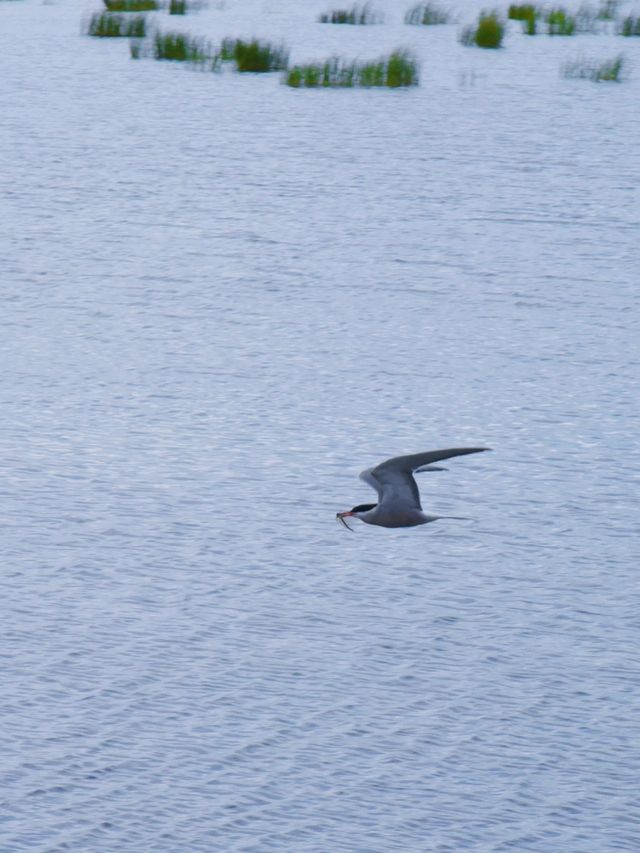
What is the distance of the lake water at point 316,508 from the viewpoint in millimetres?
6832

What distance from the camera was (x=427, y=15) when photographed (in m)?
37.0

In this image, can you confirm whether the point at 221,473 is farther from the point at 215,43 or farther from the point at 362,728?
the point at 215,43

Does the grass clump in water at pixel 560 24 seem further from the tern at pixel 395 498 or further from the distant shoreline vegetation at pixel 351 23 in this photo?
the tern at pixel 395 498

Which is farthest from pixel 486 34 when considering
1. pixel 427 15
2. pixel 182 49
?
pixel 182 49

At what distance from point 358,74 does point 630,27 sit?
8.69 metres

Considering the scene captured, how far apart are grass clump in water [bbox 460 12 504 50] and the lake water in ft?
36.3

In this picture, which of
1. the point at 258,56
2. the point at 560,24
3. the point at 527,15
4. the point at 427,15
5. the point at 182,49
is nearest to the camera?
the point at 258,56

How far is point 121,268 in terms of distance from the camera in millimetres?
16125

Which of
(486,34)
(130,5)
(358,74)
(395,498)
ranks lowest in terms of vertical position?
(395,498)

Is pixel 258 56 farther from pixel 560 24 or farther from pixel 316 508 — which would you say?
pixel 316 508

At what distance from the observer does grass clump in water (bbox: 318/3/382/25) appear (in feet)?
120

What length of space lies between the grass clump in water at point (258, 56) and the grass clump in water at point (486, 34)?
161 inches

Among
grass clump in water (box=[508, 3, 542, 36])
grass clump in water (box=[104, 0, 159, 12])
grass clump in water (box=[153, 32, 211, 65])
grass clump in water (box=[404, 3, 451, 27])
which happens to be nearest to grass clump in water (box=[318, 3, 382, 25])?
grass clump in water (box=[404, 3, 451, 27])

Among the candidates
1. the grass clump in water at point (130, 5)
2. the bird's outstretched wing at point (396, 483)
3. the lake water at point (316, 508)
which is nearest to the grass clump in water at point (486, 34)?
the grass clump in water at point (130, 5)
